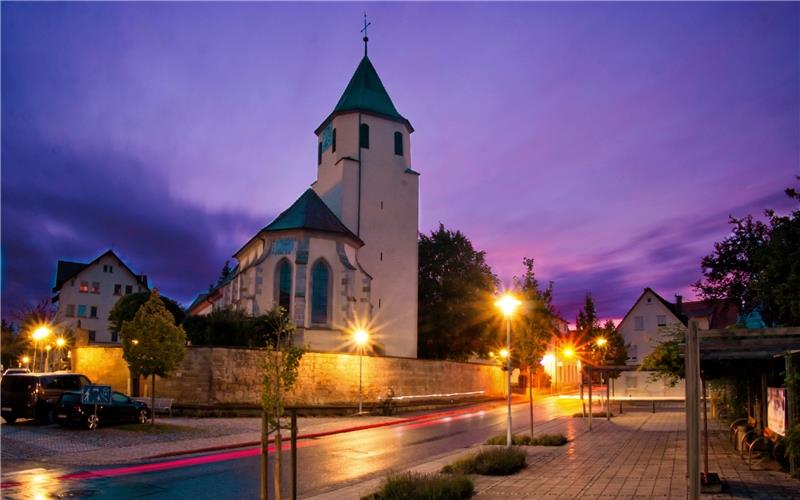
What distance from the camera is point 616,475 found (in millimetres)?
11820

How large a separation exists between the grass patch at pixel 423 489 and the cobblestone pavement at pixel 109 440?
8525mm

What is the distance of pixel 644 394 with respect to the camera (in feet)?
165

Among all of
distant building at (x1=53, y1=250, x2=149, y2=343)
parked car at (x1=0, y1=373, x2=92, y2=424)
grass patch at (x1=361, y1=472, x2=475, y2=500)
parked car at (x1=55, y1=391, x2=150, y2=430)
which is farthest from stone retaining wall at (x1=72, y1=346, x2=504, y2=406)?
distant building at (x1=53, y1=250, x2=149, y2=343)

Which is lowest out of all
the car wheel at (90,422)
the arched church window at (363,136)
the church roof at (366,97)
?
the car wheel at (90,422)

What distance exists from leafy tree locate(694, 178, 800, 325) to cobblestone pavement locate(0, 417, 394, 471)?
15.2 meters

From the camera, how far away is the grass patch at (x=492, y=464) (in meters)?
12.2

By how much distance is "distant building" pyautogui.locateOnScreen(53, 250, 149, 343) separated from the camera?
74.9 m

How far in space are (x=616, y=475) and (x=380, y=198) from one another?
1533 inches

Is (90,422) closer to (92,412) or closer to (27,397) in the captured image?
(92,412)

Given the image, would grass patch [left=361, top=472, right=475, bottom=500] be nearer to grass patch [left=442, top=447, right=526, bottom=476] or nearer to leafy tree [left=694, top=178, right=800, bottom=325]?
grass patch [left=442, top=447, right=526, bottom=476]

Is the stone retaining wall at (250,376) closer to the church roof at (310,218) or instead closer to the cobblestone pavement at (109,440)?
the cobblestone pavement at (109,440)

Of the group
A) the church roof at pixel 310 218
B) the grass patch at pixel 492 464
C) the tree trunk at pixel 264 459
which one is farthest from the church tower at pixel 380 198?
the tree trunk at pixel 264 459

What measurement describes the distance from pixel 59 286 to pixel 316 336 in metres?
51.6

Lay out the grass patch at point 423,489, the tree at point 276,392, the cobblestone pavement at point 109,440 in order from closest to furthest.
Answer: the tree at point 276,392, the grass patch at point 423,489, the cobblestone pavement at point 109,440
